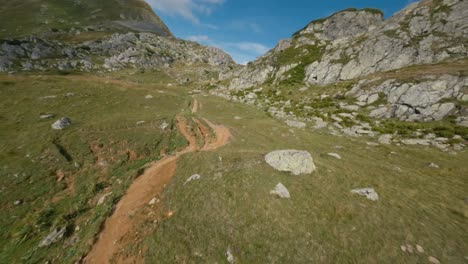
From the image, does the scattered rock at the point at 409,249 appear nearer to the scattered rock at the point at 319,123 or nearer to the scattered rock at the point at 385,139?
the scattered rock at the point at 385,139

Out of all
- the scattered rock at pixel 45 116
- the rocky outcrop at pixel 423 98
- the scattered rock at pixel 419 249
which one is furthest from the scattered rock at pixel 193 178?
the rocky outcrop at pixel 423 98

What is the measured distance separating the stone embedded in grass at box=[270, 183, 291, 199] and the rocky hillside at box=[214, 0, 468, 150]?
107 ft

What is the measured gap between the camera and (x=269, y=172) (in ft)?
65.8

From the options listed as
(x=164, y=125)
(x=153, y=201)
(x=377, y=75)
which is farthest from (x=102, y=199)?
(x=377, y=75)

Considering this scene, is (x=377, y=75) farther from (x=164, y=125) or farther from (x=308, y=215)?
(x=308, y=215)

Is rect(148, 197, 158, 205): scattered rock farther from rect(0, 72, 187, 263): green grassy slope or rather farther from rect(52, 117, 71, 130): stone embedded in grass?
rect(52, 117, 71, 130): stone embedded in grass

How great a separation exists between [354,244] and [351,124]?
4021cm

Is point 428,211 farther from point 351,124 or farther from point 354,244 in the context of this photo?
point 351,124

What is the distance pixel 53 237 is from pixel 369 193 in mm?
26191

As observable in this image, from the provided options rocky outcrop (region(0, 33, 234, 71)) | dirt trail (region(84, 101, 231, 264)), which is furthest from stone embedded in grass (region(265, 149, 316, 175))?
rocky outcrop (region(0, 33, 234, 71))

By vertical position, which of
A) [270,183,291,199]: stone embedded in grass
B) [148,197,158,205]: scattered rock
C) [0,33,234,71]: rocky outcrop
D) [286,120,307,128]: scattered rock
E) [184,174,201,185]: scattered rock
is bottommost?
[0,33,234,71]: rocky outcrop

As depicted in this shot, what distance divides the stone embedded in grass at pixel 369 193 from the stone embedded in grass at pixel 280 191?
6.73 m

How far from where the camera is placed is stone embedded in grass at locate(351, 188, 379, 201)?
17.6m

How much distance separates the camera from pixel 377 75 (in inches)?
2859
